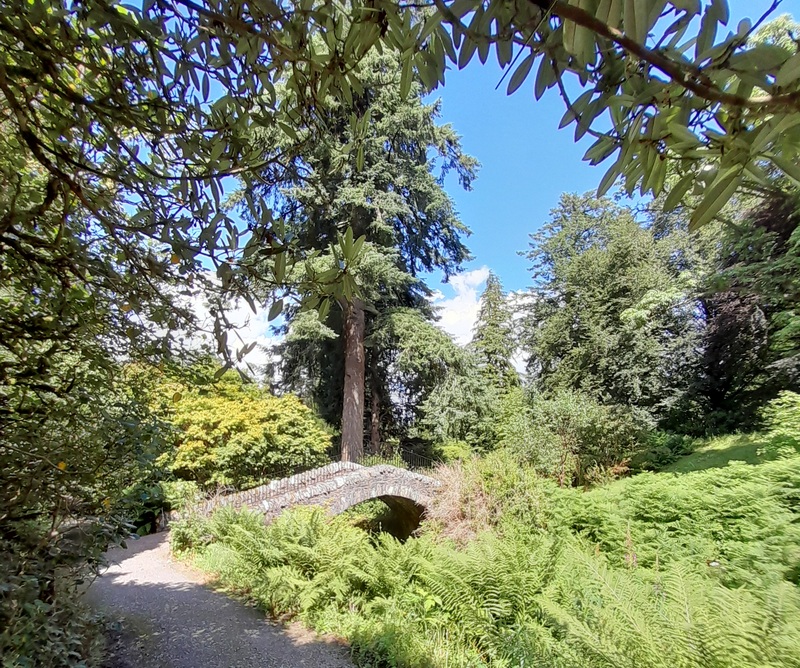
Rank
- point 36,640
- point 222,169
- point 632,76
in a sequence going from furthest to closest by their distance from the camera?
1. point 36,640
2. point 222,169
3. point 632,76

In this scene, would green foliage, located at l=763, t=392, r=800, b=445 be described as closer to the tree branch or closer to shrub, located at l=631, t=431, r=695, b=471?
shrub, located at l=631, t=431, r=695, b=471

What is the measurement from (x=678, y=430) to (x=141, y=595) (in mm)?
14795

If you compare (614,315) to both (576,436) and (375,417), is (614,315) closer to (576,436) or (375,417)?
(576,436)

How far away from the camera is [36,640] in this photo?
1.64m

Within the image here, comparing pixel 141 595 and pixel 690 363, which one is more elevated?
pixel 690 363

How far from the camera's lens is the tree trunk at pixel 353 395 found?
1152 cm

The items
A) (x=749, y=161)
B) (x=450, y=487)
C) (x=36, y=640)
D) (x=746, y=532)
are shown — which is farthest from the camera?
(x=450, y=487)

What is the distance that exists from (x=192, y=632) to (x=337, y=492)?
12.0ft

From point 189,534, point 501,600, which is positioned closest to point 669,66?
point 501,600

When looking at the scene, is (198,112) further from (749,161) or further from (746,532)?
(746,532)

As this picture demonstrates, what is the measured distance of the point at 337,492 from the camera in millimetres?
7848

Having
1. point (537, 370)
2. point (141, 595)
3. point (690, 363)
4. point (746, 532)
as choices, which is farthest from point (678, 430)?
point (141, 595)

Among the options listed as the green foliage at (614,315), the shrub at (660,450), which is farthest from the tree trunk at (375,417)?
the shrub at (660,450)

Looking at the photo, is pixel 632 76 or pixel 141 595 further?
pixel 141 595
